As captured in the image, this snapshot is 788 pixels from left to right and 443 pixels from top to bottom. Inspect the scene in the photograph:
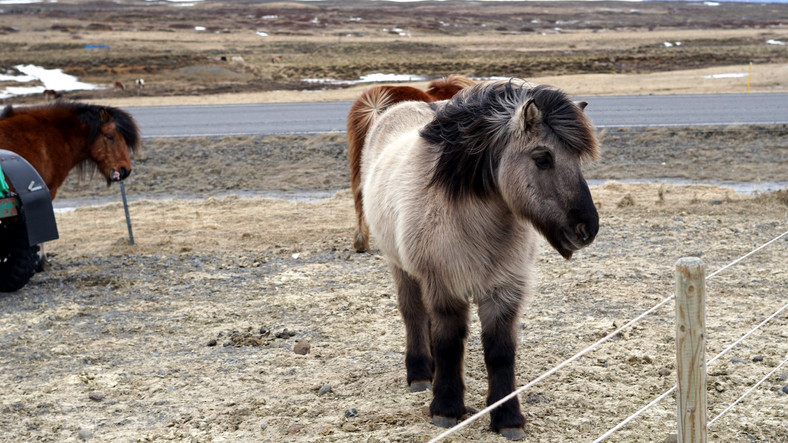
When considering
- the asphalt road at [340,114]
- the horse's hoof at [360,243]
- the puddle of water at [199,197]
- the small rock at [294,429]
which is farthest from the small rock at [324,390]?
the asphalt road at [340,114]

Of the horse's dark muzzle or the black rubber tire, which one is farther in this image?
the horse's dark muzzle

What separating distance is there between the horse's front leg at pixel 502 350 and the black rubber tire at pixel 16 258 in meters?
5.20

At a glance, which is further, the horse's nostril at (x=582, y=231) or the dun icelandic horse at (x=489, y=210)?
the dun icelandic horse at (x=489, y=210)

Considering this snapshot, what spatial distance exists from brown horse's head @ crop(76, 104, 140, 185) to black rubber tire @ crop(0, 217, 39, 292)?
Result: 5.39 ft

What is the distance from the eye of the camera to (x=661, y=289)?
6.40 meters

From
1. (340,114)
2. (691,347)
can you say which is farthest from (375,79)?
(691,347)

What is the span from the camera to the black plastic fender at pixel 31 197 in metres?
6.85

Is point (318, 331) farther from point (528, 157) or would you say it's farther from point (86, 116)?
point (86, 116)

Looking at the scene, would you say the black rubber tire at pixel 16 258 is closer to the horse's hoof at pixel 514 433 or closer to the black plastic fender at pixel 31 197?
the black plastic fender at pixel 31 197

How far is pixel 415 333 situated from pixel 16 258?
15.0 ft

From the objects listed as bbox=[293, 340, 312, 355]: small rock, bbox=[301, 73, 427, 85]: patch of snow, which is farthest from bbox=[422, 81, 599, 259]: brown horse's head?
bbox=[301, 73, 427, 85]: patch of snow

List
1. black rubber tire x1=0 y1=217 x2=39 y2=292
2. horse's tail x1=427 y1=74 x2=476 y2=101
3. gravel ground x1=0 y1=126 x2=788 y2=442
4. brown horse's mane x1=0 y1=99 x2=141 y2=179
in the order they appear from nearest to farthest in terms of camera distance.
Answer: gravel ground x1=0 y1=126 x2=788 y2=442 < black rubber tire x1=0 y1=217 x2=39 y2=292 < horse's tail x1=427 y1=74 x2=476 y2=101 < brown horse's mane x1=0 y1=99 x2=141 y2=179

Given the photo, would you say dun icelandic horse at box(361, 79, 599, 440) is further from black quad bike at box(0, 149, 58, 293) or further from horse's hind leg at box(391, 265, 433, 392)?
black quad bike at box(0, 149, 58, 293)

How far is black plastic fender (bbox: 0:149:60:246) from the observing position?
22.5 feet
